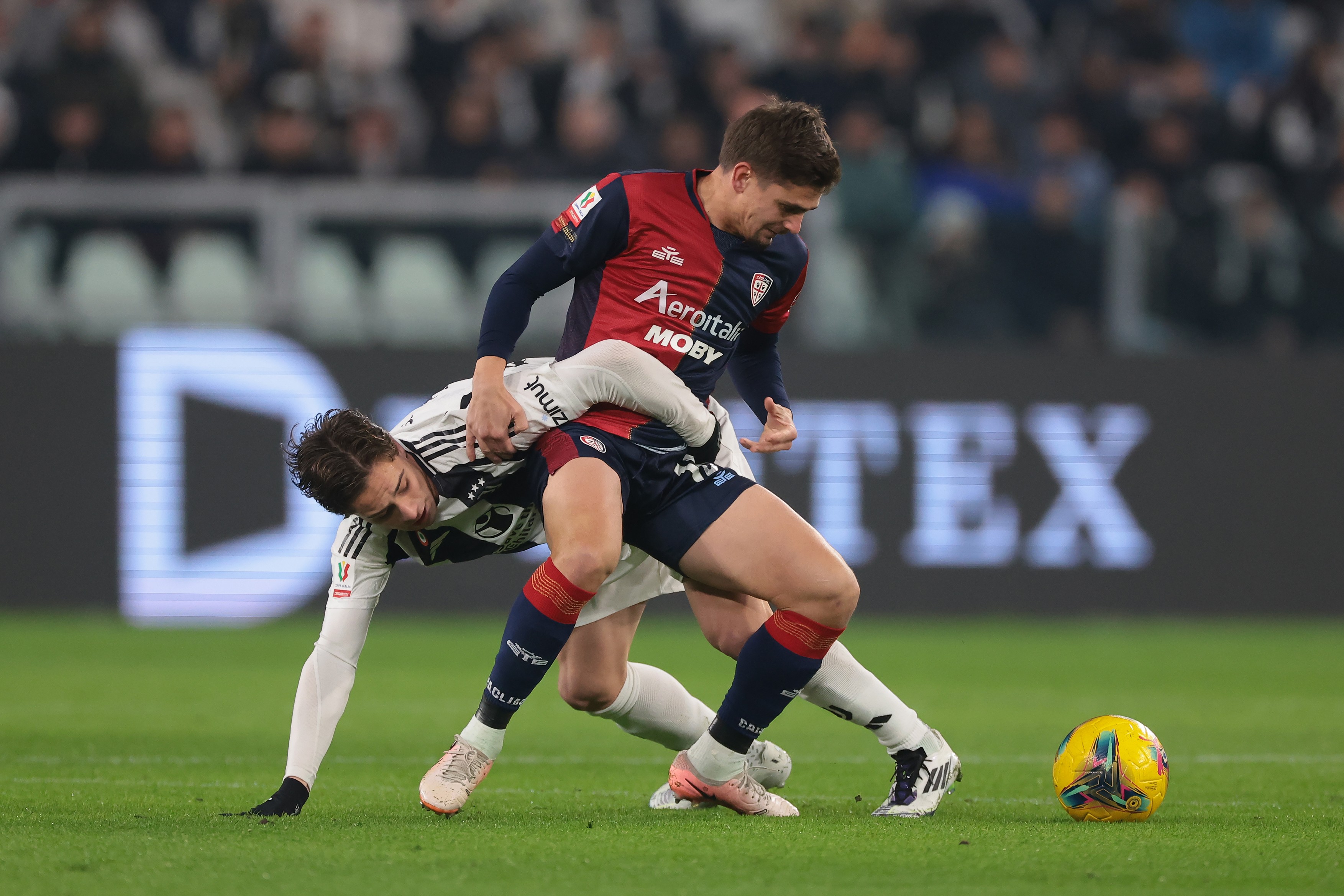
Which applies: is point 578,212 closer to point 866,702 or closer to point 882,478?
point 866,702

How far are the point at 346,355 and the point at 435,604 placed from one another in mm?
1761

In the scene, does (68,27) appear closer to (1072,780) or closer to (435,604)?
(435,604)

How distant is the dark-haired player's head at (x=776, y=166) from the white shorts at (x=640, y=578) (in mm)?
592

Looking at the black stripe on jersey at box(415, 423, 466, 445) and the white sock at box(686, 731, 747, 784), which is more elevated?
the black stripe on jersey at box(415, 423, 466, 445)

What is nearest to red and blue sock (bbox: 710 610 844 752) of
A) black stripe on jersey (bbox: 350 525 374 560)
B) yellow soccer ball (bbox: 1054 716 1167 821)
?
yellow soccer ball (bbox: 1054 716 1167 821)

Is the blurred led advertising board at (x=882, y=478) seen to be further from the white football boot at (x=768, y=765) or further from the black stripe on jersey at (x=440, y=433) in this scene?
the black stripe on jersey at (x=440, y=433)

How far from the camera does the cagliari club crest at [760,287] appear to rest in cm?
466

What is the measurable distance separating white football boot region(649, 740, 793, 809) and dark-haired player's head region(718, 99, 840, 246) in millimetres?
1514

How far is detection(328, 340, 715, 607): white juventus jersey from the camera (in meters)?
4.37

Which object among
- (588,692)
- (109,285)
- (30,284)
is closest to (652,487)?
(588,692)

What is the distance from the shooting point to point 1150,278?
11008mm

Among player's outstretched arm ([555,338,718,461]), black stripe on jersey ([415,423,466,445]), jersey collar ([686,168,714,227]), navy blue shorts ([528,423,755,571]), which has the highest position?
jersey collar ([686,168,714,227])

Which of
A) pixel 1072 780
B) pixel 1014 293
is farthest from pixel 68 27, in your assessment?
pixel 1072 780

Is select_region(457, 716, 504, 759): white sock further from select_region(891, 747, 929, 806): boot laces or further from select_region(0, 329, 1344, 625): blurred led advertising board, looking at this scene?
select_region(0, 329, 1344, 625): blurred led advertising board
